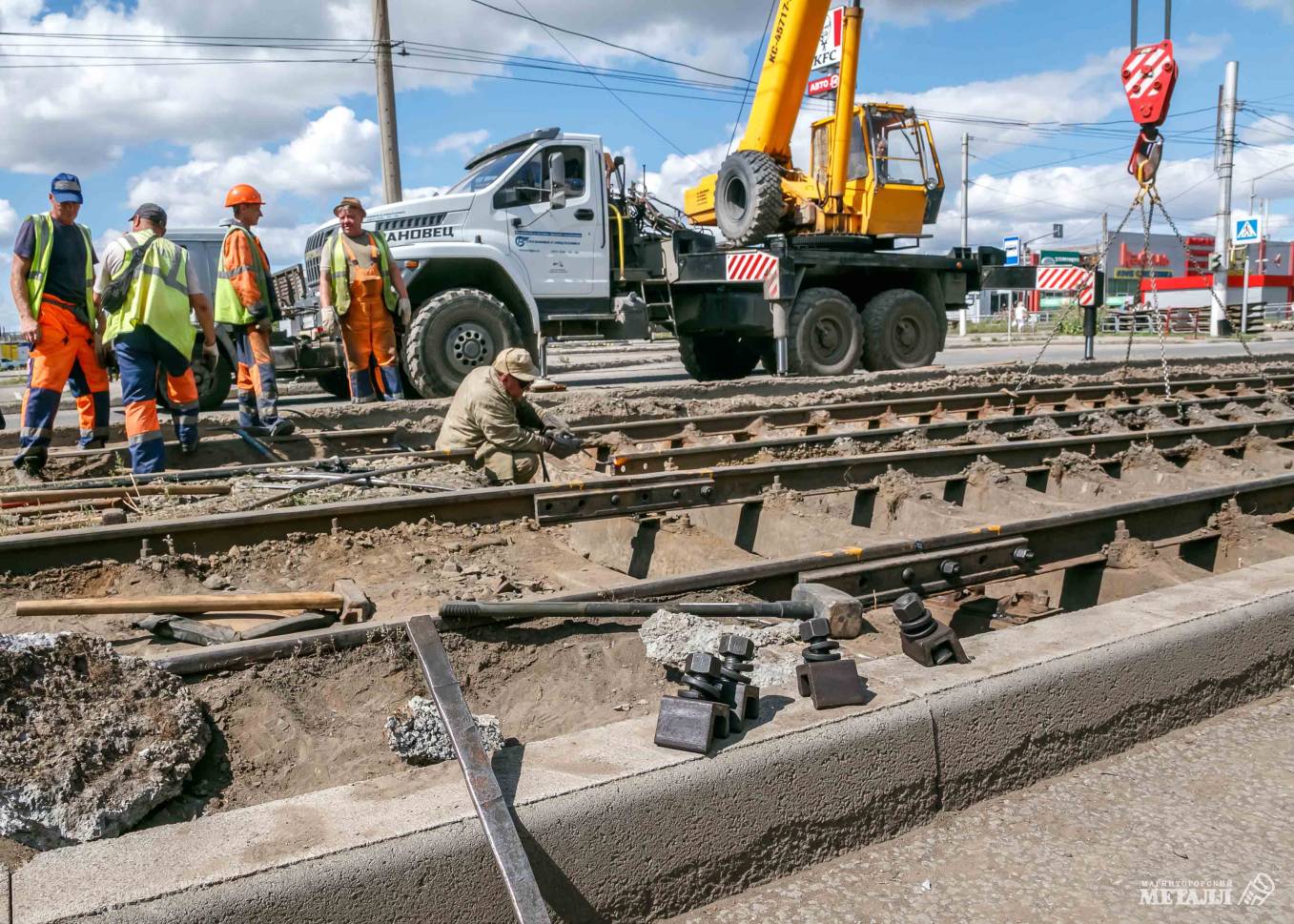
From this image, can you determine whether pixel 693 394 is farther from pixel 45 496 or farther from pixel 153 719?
pixel 153 719

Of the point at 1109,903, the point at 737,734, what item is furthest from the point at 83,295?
the point at 1109,903

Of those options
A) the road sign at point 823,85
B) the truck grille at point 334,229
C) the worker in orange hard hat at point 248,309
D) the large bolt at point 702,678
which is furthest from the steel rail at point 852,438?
the road sign at point 823,85

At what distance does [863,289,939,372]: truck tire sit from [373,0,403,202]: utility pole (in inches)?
308

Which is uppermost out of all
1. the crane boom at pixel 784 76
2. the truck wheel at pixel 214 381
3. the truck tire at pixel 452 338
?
the crane boom at pixel 784 76

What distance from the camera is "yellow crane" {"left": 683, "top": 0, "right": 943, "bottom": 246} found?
42.6 feet

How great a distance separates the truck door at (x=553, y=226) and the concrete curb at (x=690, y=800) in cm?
907

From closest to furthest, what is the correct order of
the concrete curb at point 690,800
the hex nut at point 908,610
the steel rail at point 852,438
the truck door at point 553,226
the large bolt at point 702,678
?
1. the concrete curb at point 690,800
2. the large bolt at point 702,678
3. the hex nut at point 908,610
4. the steel rail at point 852,438
5. the truck door at point 553,226

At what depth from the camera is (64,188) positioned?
6.88 meters

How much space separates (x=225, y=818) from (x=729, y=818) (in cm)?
113

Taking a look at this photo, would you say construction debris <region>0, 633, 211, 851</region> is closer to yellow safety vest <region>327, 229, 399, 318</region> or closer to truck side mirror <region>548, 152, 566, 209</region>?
yellow safety vest <region>327, 229, 399, 318</region>

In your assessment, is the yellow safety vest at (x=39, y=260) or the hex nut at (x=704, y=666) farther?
the yellow safety vest at (x=39, y=260)

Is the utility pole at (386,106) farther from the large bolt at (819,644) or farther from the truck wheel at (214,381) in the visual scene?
the large bolt at (819,644)

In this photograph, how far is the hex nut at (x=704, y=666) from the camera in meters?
2.56

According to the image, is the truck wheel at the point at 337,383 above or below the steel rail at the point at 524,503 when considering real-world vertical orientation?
above
